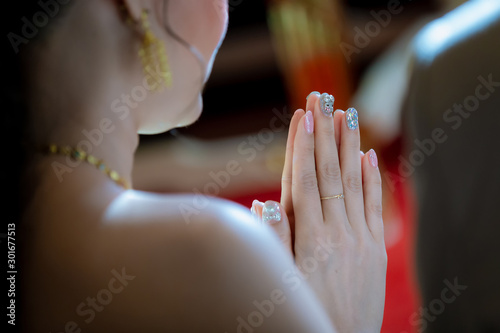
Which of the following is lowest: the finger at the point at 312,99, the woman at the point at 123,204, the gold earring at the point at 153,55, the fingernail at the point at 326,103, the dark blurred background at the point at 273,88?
the woman at the point at 123,204

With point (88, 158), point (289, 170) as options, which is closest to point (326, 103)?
point (289, 170)

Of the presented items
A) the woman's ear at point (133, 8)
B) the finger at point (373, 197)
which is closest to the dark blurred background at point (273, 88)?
the finger at point (373, 197)

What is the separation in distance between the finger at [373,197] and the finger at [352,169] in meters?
0.02

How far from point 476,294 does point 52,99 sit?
0.49 metres

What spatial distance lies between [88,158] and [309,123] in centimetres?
39

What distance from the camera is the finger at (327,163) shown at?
939 mm

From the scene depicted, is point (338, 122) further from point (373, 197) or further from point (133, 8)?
point (133, 8)

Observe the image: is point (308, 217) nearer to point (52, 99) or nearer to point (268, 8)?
point (52, 99)

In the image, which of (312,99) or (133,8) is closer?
(133,8)

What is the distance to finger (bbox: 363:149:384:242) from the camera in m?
0.98

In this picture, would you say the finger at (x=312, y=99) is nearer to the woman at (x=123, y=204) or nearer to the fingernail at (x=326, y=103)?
the fingernail at (x=326, y=103)

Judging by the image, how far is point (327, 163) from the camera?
0.95m

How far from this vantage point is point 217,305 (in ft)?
1.91

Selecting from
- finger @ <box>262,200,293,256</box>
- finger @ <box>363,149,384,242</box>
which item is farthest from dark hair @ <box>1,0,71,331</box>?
finger @ <box>363,149,384,242</box>
